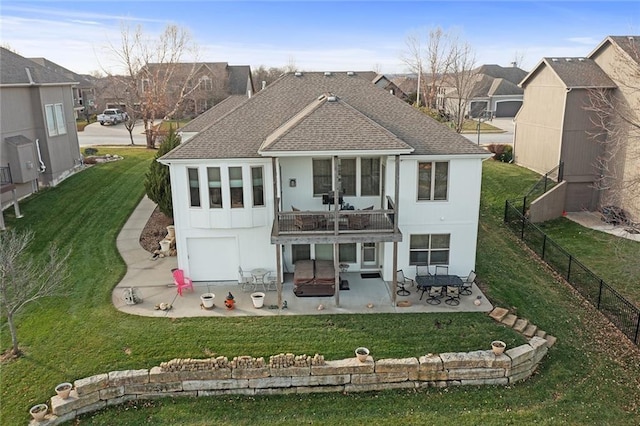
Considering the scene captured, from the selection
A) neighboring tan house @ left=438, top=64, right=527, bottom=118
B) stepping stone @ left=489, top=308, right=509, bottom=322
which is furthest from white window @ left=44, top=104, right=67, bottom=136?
neighboring tan house @ left=438, top=64, right=527, bottom=118

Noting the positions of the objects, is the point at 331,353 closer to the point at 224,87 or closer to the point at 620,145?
the point at 620,145

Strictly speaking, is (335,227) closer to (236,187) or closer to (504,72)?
(236,187)

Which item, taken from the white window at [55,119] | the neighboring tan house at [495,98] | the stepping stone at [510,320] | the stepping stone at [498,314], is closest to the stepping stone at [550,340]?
the stepping stone at [510,320]

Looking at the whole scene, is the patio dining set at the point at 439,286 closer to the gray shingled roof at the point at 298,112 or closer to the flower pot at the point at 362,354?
the flower pot at the point at 362,354

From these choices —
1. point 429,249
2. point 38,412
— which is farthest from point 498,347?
point 38,412

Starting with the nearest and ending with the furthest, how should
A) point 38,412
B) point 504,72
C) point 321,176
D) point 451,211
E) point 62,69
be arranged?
point 38,412 < point 451,211 < point 321,176 < point 62,69 < point 504,72

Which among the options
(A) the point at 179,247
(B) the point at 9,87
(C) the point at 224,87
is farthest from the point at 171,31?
(A) the point at 179,247
